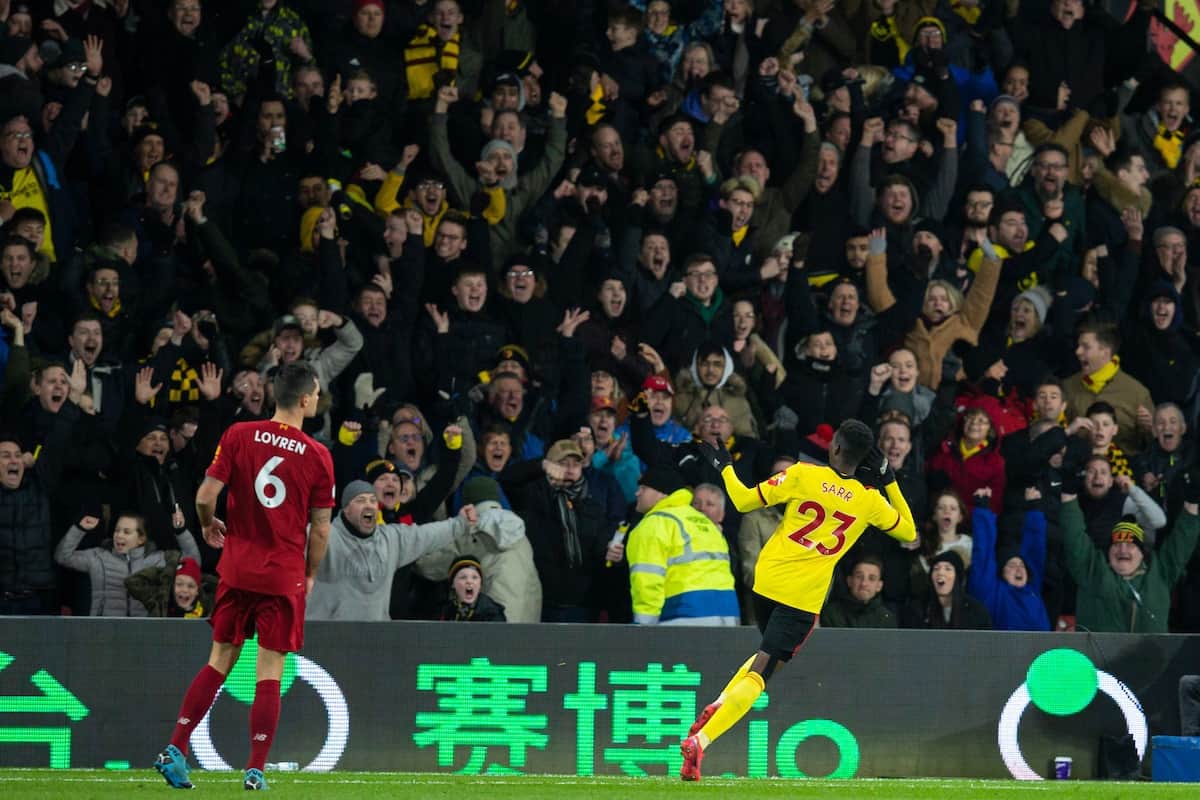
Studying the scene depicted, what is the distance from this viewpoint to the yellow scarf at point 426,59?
1591cm

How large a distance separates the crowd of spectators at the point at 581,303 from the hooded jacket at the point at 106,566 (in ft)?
0.09

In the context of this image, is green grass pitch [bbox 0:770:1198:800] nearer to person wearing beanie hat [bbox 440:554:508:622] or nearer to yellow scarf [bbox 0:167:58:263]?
person wearing beanie hat [bbox 440:554:508:622]

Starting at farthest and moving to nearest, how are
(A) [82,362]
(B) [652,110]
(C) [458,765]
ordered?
(B) [652,110] < (A) [82,362] < (C) [458,765]

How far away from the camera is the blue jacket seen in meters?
13.7

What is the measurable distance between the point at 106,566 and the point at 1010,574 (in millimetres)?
6376

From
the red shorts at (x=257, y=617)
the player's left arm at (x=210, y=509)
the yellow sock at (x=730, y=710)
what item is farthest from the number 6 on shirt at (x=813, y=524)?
the player's left arm at (x=210, y=509)

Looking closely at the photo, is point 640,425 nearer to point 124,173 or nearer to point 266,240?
point 266,240

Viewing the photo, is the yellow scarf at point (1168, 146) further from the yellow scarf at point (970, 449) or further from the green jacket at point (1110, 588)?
the green jacket at point (1110, 588)

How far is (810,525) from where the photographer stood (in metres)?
10.7

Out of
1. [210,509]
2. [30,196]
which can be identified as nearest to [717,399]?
[30,196]

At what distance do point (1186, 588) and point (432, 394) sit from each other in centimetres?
594

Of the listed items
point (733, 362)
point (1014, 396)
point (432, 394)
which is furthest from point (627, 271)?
point (1014, 396)

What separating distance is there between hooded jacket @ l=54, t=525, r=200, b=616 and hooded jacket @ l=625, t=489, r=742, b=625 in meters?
3.13

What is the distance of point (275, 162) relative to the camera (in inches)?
571
